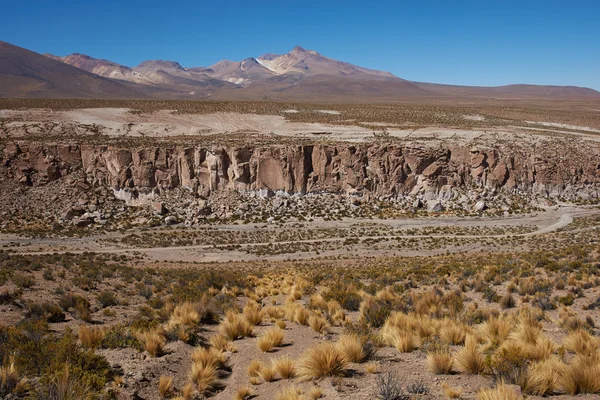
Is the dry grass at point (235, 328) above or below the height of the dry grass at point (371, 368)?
below

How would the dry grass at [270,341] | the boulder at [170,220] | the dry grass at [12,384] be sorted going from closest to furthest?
the dry grass at [12,384]
the dry grass at [270,341]
the boulder at [170,220]

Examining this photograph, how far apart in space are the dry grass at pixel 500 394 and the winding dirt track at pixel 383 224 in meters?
23.8

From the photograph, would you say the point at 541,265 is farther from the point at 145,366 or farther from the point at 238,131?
the point at 238,131

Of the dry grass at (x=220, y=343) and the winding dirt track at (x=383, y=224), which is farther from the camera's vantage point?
the winding dirt track at (x=383, y=224)

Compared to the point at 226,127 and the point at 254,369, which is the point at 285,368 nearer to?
the point at 254,369

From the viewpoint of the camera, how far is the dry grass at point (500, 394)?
5.13 meters

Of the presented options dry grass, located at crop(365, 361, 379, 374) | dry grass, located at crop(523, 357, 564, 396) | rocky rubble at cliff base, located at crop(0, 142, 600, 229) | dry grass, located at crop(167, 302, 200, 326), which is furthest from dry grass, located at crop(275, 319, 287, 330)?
rocky rubble at cliff base, located at crop(0, 142, 600, 229)

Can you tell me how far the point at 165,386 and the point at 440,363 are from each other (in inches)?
189

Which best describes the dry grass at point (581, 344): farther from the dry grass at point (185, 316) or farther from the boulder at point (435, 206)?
the boulder at point (435, 206)

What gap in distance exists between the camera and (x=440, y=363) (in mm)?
6508

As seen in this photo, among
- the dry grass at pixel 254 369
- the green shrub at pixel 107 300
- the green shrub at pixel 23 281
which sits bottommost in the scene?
the green shrub at pixel 107 300

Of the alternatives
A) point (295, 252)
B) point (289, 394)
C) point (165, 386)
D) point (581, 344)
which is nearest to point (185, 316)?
point (165, 386)

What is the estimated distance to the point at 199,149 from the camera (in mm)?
43562

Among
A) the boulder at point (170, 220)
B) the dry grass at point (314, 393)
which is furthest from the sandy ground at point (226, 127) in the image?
the dry grass at point (314, 393)
